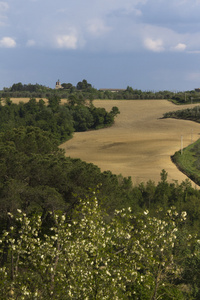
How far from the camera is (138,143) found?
3777 inches

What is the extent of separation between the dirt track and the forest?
496 inches

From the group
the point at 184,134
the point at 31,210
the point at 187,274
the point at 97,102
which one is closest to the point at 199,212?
the point at 187,274

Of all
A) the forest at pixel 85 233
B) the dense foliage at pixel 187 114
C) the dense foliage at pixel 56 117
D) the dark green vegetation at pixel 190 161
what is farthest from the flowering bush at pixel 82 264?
the dense foliage at pixel 187 114

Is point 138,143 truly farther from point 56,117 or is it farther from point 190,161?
point 56,117

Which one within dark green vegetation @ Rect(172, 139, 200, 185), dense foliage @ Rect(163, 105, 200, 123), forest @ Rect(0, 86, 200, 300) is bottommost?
dark green vegetation @ Rect(172, 139, 200, 185)

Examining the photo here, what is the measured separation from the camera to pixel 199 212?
44.4 metres

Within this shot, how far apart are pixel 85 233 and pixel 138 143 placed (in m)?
82.0

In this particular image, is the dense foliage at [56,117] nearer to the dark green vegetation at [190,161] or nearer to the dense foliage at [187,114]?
the dense foliage at [187,114]

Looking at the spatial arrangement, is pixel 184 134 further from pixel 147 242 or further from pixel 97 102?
pixel 147 242

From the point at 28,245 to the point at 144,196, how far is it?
3969cm

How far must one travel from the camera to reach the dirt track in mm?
72125

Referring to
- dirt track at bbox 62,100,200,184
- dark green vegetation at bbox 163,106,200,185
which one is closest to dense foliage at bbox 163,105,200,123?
dirt track at bbox 62,100,200,184

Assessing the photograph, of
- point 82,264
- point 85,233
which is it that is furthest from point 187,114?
point 82,264

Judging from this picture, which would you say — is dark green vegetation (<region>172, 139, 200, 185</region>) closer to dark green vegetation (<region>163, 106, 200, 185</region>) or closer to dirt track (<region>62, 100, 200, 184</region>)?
dark green vegetation (<region>163, 106, 200, 185</region>)
